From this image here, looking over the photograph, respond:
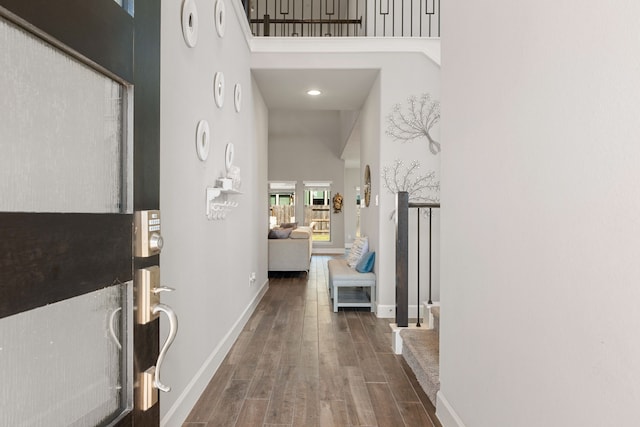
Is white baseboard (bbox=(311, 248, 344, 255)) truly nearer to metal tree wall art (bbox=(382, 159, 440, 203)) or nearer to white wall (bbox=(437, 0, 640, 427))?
metal tree wall art (bbox=(382, 159, 440, 203))

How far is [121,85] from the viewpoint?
90 cm

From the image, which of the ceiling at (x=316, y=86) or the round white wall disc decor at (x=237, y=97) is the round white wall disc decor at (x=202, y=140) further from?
the ceiling at (x=316, y=86)

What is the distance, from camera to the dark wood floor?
2258 millimetres

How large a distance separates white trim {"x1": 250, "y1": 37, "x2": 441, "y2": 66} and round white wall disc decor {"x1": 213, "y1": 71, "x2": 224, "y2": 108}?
1.71 metres

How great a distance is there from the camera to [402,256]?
3.31m

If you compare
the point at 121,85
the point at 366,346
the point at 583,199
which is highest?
the point at 121,85

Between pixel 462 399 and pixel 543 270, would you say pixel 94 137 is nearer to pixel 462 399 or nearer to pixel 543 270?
pixel 543 270

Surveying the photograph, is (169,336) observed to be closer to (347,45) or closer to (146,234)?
(146,234)

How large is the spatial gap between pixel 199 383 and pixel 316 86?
3.89 m

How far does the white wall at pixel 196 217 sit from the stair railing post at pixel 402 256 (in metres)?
1.43

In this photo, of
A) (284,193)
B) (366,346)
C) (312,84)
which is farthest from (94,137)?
(284,193)

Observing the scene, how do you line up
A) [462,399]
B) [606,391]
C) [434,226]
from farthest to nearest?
[434,226], [462,399], [606,391]

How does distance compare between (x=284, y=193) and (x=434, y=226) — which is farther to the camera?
(x=284, y=193)

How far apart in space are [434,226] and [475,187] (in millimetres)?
2799
